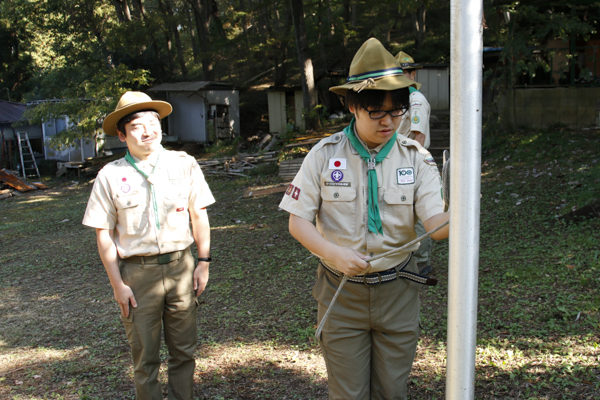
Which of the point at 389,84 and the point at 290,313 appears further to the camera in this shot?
the point at 290,313

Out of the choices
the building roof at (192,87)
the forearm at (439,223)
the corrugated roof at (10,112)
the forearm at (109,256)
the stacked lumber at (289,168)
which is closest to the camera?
the forearm at (439,223)

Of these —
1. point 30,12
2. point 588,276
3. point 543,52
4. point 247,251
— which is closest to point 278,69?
point 30,12

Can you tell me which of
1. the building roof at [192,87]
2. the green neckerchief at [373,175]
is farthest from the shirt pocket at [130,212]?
the building roof at [192,87]

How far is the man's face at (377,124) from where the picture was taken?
2172 millimetres

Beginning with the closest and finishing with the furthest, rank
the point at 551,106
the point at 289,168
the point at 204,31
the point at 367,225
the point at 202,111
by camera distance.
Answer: the point at 367,225
the point at 551,106
the point at 289,168
the point at 202,111
the point at 204,31

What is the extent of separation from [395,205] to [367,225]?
16 cm

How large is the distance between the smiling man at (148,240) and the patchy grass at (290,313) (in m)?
0.64

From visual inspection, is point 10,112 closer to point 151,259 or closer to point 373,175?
point 151,259

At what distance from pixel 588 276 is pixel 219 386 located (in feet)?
11.8

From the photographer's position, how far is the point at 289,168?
13.1 metres

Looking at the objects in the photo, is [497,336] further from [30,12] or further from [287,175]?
[30,12]

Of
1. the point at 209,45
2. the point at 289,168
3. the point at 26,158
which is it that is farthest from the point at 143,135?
the point at 209,45

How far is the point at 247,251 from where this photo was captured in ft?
23.2

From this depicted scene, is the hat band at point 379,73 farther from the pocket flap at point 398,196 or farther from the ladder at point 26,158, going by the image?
the ladder at point 26,158
